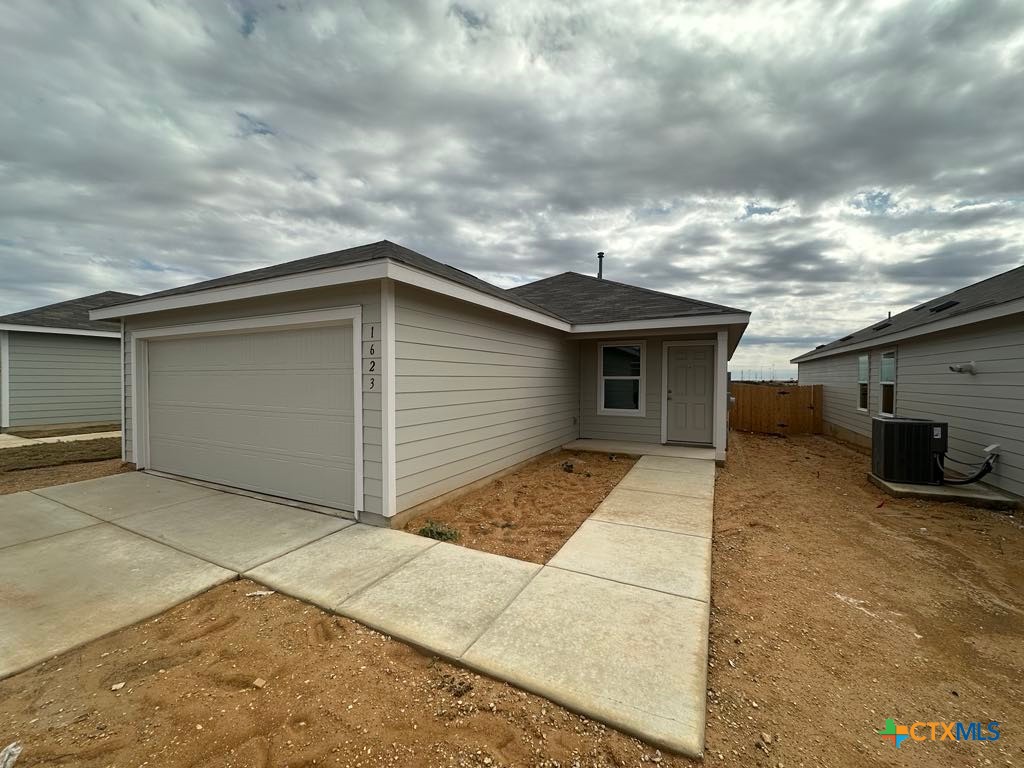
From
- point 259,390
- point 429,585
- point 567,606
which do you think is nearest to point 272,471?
point 259,390

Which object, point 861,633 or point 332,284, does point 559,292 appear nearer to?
point 332,284

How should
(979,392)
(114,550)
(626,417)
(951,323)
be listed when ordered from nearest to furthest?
(114,550), (979,392), (951,323), (626,417)

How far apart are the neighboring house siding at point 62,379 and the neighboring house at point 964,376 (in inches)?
772

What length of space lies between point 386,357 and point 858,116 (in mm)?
8417

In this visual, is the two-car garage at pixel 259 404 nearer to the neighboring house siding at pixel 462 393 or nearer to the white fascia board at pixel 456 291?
the neighboring house siding at pixel 462 393

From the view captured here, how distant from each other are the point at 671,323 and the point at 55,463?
434 inches

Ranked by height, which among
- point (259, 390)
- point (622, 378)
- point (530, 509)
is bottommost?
point (530, 509)

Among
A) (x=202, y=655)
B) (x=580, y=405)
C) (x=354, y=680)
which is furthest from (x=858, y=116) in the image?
(x=202, y=655)

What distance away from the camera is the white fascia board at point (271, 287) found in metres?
3.77

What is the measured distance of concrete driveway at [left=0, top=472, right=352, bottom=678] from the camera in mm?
2463

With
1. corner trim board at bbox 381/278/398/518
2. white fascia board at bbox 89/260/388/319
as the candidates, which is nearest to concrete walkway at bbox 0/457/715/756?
corner trim board at bbox 381/278/398/518

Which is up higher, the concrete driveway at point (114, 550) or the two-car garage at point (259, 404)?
the two-car garage at point (259, 404)

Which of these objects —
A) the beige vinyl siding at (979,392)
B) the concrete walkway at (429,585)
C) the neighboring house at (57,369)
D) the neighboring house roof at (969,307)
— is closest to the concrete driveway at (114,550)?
the concrete walkway at (429,585)

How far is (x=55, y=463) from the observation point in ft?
22.0
